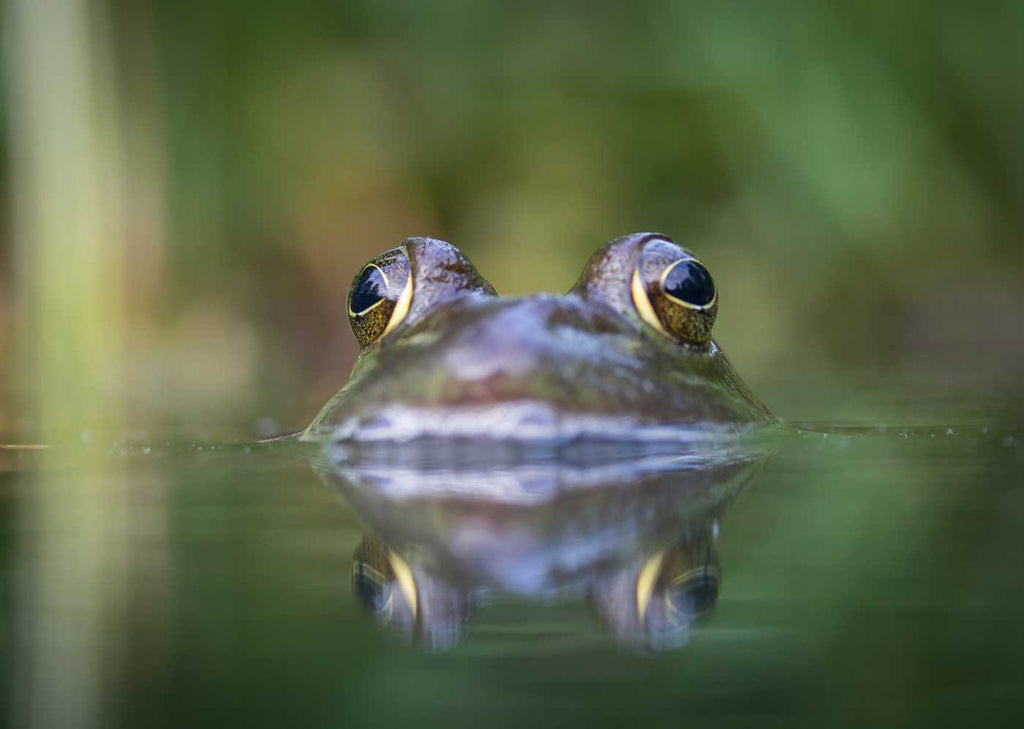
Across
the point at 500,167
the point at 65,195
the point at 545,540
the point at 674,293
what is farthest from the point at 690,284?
the point at 500,167

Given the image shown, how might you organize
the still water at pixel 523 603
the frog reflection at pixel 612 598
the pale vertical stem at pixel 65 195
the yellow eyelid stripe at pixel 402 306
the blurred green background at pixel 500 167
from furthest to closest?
the blurred green background at pixel 500 167 → the pale vertical stem at pixel 65 195 → the yellow eyelid stripe at pixel 402 306 → the frog reflection at pixel 612 598 → the still water at pixel 523 603

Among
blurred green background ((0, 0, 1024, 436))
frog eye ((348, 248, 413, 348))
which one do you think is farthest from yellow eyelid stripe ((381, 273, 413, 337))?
blurred green background ((0, 0, 1024, 436))

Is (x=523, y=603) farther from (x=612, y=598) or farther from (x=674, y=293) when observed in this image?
(x=674, y=293)

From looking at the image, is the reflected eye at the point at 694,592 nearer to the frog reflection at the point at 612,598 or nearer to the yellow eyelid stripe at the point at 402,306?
the frog reflection at the point at 612,598

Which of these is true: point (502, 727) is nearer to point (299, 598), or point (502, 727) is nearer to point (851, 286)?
point (299, 598)

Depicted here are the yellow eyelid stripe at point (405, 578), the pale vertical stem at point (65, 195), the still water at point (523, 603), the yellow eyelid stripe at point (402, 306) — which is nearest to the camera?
the still water at point (523, 603)

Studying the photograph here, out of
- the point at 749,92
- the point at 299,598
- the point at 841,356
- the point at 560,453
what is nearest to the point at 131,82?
the point at 749,92

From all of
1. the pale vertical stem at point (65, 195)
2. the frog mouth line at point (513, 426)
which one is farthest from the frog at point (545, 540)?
the pale vertical stem at point (65, 195)

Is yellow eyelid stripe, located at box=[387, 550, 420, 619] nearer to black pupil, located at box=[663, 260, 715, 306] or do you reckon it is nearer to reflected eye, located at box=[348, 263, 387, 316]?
black pupil, located at box=[663, 260, 715, 306]
